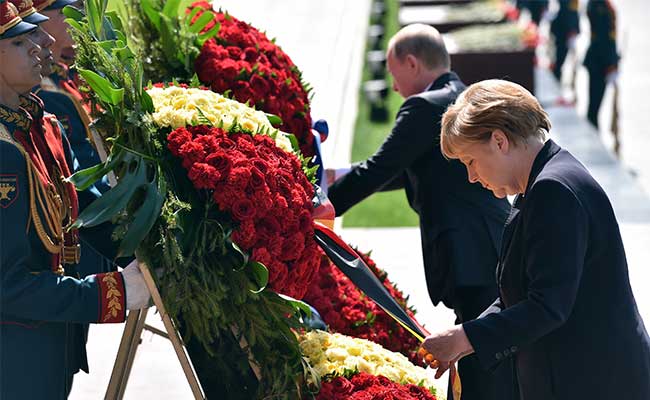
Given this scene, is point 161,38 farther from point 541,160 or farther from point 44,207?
point 541,160

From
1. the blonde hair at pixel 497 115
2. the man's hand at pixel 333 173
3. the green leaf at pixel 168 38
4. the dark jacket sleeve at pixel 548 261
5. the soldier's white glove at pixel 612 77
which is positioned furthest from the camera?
the soldier's white glove at pixel 612 77

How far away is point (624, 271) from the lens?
10.2 feet

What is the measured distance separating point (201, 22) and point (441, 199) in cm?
118

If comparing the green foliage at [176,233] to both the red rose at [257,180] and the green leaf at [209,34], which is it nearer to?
the red rose at [257,180]

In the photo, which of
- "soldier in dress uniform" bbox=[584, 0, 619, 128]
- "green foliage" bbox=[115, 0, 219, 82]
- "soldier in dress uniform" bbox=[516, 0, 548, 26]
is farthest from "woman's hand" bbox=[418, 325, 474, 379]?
"soldier in dress uniform" bbox=[516, 0, 548, 26]

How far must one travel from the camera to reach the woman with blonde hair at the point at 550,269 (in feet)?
9.85

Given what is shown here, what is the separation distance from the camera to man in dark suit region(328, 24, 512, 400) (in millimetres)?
4344

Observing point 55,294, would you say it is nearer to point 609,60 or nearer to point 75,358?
point 75,358

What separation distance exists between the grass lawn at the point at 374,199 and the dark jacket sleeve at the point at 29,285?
18.2ft

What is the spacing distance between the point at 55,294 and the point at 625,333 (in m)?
1.63

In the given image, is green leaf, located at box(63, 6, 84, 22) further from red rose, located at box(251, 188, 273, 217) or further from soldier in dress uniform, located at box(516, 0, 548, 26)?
soldier in dress uniform, located at box(516, 0, 548, 26)

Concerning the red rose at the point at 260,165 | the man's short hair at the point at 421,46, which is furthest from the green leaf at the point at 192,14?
the red rose at the point at 260,165

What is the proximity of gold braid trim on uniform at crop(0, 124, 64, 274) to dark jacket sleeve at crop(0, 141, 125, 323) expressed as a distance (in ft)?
0.05

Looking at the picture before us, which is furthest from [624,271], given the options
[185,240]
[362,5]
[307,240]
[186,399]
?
[362,5]
